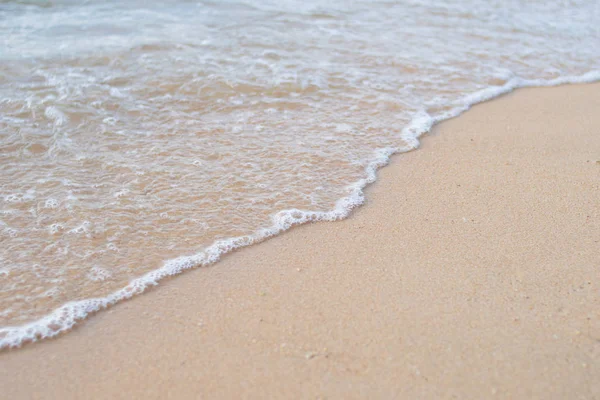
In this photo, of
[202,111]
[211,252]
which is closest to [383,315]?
[211,252]

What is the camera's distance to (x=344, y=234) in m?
2.80

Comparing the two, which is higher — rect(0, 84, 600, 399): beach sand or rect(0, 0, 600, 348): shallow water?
rect(0, 0, 600, 348): shallow water

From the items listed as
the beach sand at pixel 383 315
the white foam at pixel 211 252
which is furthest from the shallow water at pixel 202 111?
the beach sand at pixel 383 315

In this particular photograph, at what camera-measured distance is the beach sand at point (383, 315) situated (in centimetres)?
194

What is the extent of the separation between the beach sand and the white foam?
0.17ft

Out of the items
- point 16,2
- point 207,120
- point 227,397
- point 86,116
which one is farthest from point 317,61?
point 16,2

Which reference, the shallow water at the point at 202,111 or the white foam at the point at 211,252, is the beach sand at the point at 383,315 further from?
the shallow water at the point at 202,111

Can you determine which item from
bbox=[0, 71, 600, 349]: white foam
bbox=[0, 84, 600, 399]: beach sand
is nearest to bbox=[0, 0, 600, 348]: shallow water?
bbox=[0, 71, 600, 349]: white foam

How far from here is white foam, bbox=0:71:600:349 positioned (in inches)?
85.8

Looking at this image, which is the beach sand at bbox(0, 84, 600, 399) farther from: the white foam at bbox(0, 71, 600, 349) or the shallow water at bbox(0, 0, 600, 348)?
the shallow water at bbox(0, 0, 600, 348)

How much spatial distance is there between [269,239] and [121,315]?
81 cm

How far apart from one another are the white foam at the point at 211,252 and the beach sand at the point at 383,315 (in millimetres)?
51

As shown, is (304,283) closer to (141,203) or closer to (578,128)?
(141,203)

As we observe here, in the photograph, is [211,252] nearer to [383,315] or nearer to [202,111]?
[383,315]
